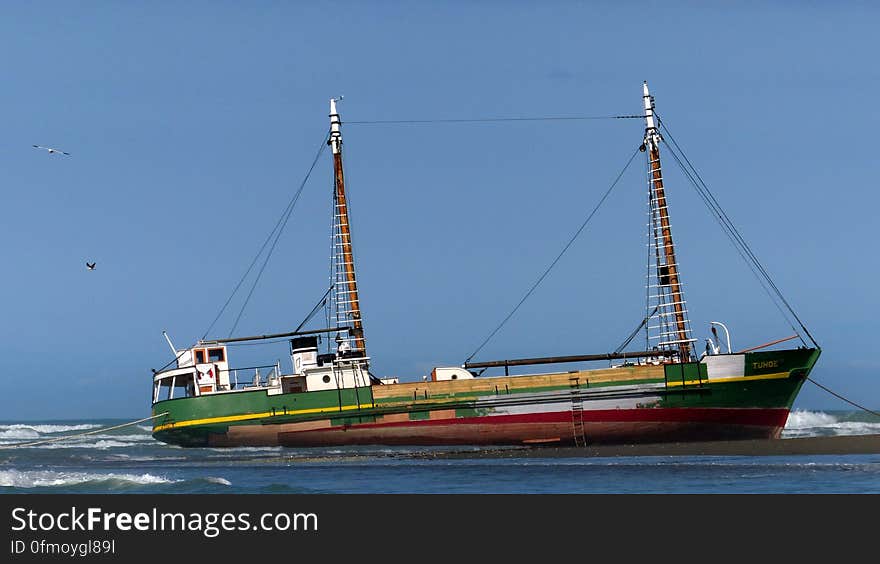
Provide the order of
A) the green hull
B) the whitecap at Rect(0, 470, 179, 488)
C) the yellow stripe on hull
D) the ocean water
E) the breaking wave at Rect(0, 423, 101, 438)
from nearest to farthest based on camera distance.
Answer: the ocean water
the whitecap at Rect(0, 470, 179, 488)
the green hull
the yellow stripe on hull
the breaking wave at Rect(0, 423, 101, 438)

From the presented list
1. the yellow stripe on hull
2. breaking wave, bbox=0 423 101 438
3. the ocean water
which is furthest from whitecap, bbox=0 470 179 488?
breaking wave, bbox=0 423 101 438

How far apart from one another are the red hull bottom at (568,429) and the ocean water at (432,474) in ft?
1.92

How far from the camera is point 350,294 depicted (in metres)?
53.5

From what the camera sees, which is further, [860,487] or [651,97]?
[651,97]

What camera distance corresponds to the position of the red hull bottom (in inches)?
1764

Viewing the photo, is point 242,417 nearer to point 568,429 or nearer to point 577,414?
point 568,429

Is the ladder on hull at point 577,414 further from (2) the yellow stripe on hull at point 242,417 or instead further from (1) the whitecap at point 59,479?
(1) the whitecap at point 59,479

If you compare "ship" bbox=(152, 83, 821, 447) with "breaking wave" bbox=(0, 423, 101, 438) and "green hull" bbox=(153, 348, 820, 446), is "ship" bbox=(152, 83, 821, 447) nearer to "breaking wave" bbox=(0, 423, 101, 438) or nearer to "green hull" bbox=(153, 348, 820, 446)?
"green hull" bbox=(153, 348, 820, 446)

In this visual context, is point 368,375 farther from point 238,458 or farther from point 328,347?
point 238,458

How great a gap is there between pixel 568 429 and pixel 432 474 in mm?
10361

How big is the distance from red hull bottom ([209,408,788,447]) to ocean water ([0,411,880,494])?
585 mm
